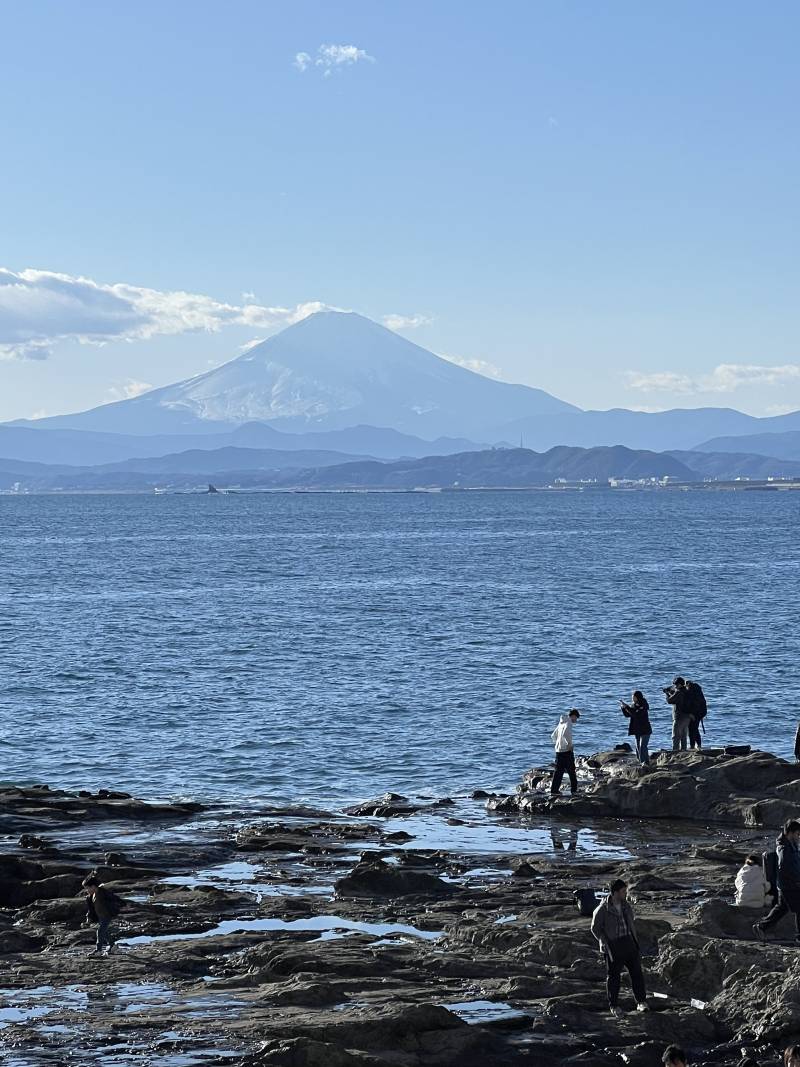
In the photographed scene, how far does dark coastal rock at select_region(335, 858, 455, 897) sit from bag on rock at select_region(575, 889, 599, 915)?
129 inches

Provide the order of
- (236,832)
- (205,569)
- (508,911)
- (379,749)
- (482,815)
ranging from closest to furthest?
1. (508,911)
2. (236,832)
3. (482,815)
4. (379,749)
5. (205,569)

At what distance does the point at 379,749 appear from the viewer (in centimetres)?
4372

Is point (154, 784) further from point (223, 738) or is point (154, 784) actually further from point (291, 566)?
point (291, 566)

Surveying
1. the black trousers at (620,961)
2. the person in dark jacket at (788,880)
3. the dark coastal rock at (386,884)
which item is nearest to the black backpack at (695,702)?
the dark coastal rock at (386,884)

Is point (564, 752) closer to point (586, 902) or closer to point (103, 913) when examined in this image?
point (586, 902)

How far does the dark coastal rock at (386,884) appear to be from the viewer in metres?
24.6

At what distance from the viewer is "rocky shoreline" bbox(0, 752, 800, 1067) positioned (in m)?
16.8

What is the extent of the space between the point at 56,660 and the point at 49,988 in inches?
1896

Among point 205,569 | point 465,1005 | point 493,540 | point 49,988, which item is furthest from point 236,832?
point 493,540

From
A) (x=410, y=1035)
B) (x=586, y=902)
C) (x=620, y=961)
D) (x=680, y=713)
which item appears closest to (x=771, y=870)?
(x=586, y=902)

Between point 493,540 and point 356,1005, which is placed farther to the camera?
A: point 493,540

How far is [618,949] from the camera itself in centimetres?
1791

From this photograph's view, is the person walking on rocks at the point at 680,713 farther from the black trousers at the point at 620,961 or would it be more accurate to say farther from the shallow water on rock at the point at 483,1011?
the shallow water on rock at the point at 483,1011

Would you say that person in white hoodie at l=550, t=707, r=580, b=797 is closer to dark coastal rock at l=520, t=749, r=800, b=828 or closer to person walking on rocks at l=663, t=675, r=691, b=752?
dark coastal rock at l=520, t=749, r=800, b=828
